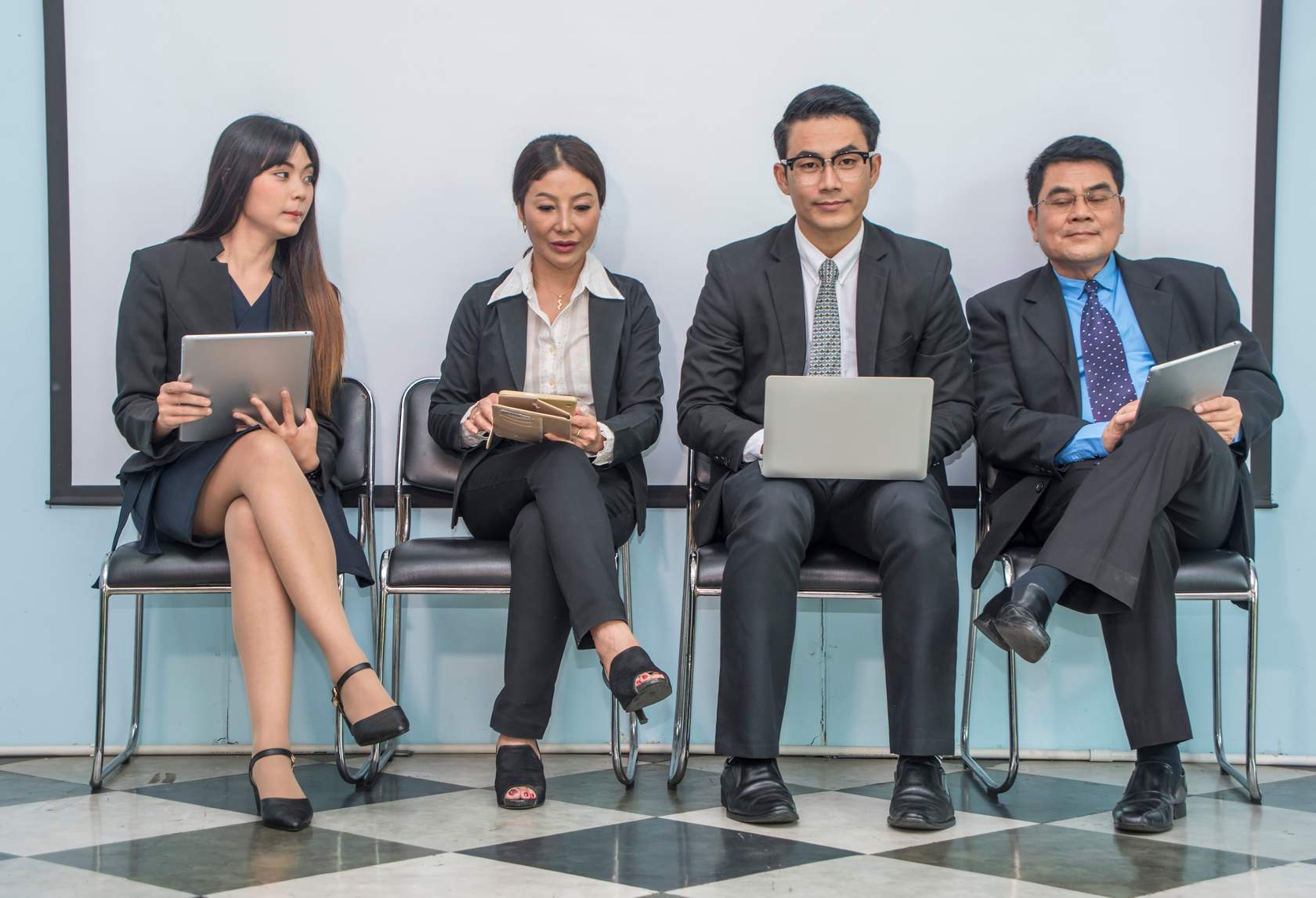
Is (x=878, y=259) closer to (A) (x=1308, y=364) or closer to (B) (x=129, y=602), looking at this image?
(A) (x=1308, y=364)

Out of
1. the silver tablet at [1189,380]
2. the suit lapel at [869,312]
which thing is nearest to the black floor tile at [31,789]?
the suit lapel at [869,312]

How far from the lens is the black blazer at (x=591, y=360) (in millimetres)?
2959

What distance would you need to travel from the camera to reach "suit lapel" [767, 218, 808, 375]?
2.86 metres

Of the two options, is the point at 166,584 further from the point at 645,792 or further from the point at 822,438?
the point at 822,438

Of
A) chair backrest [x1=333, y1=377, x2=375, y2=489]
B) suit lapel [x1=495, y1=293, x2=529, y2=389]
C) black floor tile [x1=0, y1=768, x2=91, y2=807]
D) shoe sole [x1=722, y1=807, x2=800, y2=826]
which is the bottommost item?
black floor tile [x1=0, y1=768, x2=91, y2=807]

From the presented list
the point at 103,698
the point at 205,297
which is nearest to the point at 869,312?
the point at 205,297

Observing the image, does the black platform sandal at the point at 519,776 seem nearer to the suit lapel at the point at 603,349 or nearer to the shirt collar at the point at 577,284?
the suit lapel at the point at 603,349

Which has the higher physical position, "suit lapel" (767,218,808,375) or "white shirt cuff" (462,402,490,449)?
"suit lapel" (767,218,808,375)

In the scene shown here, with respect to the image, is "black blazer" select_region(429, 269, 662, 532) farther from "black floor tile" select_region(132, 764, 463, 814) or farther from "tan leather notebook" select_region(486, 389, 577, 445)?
"black floor tile" select_region(132, 764, 463, 814)

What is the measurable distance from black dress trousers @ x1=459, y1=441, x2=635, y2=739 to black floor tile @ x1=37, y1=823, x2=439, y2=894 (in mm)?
421

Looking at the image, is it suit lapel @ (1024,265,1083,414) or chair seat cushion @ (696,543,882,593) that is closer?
chair seat cushion @ (696,543,882,593)

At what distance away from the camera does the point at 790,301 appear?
2.88m

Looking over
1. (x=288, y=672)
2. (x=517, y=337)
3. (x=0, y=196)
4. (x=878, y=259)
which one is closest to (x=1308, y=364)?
(x=878, y=259)

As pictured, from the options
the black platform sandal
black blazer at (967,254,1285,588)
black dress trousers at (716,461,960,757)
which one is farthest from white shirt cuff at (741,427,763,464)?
the black platform sandal
